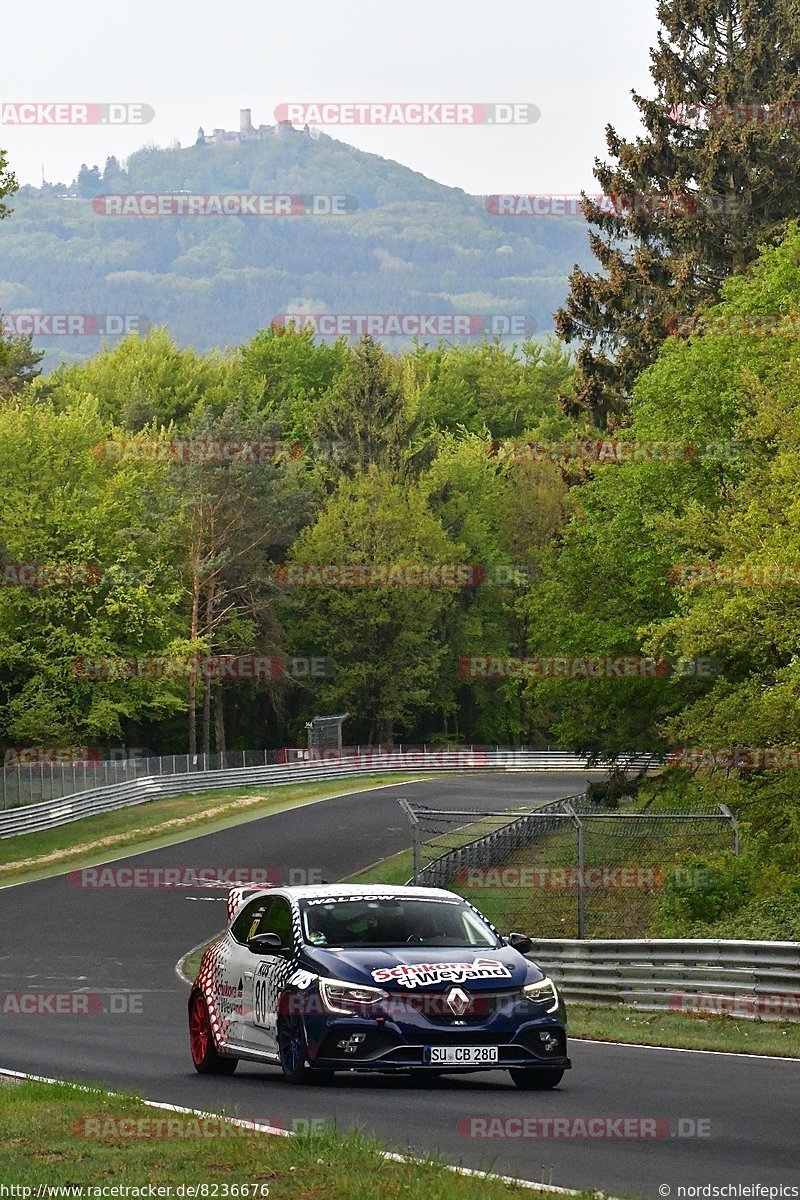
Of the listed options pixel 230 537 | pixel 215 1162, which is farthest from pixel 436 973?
pixel 230 537

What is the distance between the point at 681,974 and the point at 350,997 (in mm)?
9398

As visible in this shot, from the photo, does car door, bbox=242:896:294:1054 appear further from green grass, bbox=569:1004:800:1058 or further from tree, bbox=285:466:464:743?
tree, bbox=285:466:464:743

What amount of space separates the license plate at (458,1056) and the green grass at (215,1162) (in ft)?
7.13

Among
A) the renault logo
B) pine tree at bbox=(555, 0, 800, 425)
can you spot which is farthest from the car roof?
pine tree at bbox=(555, 0, 800, 425)

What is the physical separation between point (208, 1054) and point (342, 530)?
250 feet

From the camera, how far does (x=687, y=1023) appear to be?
19.8 metres

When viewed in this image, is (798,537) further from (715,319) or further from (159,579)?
(159,579)

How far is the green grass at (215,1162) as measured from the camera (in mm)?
8391

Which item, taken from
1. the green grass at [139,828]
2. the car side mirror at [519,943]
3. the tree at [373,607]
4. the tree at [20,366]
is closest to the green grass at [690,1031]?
the car side mirror at [519,943]

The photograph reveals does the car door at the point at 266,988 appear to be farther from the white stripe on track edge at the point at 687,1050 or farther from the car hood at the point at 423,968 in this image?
the white stripe on track edge at the point at 687,1050

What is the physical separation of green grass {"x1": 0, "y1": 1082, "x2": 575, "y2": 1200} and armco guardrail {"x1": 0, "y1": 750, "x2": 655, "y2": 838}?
38932 mm

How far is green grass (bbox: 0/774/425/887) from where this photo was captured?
49.5 metres

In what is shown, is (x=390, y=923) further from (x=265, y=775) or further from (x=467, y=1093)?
(x=265, y=775)

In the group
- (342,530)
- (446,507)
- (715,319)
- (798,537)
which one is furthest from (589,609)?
(446,507)
